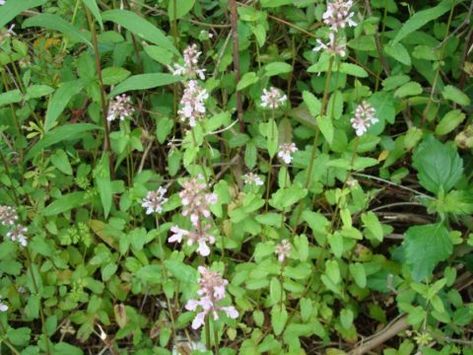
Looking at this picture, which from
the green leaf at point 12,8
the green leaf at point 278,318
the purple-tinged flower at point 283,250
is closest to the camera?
the green leaf at point 12,8

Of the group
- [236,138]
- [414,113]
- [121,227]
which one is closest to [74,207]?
[121,227]

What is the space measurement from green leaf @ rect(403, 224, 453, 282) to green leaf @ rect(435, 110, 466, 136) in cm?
35

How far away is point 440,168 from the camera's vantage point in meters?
2.19

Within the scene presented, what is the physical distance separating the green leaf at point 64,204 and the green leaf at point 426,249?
3.91ft

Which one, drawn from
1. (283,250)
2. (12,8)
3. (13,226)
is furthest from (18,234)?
(283,250)

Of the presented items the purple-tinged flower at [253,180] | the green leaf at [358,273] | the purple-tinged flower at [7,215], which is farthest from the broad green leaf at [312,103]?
the purple-tinged flower at [7,215]

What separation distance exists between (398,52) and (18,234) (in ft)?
4.84

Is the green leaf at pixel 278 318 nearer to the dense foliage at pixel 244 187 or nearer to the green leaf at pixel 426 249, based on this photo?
the dense foliage at pixel 244 187

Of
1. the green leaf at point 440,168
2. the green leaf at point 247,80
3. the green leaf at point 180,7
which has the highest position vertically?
the green leaf at point 180,7

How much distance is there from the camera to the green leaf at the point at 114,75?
2.24 meters

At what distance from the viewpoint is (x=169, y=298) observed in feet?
7.68

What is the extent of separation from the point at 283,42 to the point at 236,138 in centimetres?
58

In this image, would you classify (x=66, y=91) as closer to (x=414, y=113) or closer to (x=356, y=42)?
(x=356, y=42)

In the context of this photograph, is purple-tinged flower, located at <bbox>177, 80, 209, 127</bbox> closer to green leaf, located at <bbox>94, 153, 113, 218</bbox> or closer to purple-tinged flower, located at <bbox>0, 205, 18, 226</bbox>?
green leaf, located at <bbox>94, 153, 113, 218</bbox>
